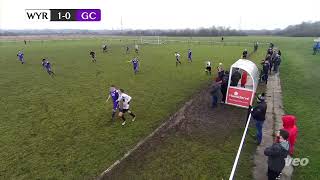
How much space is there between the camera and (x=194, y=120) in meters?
12.3

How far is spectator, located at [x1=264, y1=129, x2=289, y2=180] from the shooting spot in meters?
6.39

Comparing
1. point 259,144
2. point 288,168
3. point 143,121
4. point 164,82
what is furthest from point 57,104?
point 288,168

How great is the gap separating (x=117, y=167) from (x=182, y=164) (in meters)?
2.12

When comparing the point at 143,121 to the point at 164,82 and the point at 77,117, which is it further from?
the point at 164,82

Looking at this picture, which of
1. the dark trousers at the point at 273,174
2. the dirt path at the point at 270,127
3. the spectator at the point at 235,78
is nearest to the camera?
the dark trousers at the point at 273,174

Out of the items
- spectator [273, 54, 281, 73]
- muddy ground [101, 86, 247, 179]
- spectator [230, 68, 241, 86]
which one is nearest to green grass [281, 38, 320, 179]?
spectator [273, 54, 281, 73]

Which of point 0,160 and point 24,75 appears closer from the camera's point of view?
point 0,160

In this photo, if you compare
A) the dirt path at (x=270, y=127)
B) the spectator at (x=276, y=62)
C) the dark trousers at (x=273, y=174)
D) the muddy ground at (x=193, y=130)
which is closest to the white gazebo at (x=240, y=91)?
the muddy ground at (x=193, y=130)

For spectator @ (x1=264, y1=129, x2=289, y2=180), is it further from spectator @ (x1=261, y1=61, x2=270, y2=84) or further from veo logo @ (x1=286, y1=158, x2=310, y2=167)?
spectator @ (x1=261, y1=61, x2=270, y2=84)

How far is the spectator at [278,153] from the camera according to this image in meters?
6.39

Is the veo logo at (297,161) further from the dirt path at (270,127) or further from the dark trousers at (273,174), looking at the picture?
the dark trousers at (273,174)

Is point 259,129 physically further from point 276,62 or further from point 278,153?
point 276,62

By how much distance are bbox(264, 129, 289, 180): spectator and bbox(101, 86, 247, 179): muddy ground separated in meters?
2.99

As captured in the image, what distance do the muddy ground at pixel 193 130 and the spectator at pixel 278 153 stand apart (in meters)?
2.99
